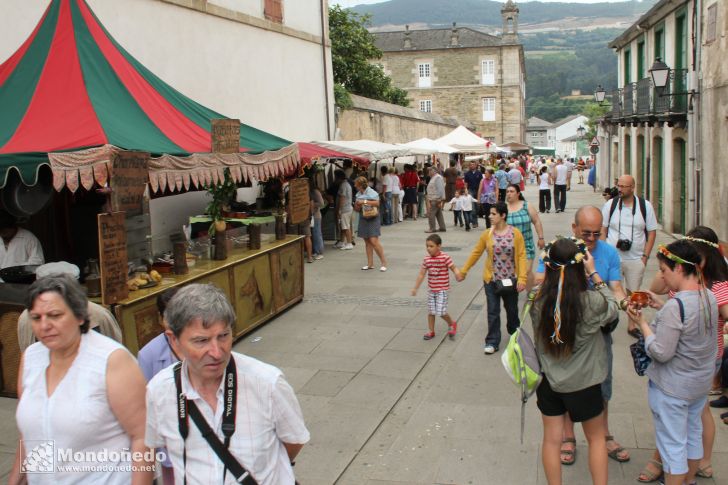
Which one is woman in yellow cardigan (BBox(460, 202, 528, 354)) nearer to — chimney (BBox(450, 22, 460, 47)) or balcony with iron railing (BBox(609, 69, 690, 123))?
balcony with iron railing (BBox(609, 69, 690, 123))

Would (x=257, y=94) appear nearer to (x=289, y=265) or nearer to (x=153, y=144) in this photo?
(x=289, y=265)

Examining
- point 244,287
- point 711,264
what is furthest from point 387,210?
point 711,264

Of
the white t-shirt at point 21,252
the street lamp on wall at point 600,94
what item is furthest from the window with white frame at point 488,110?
the white t-shirt at point 21,252

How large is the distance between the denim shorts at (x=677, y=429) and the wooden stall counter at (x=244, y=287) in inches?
187

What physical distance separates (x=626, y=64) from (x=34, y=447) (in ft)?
85.8

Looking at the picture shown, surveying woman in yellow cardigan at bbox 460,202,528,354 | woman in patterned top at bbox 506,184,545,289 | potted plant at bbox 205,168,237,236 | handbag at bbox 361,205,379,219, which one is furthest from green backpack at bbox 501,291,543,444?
handbag at bbox 361,205,379,219

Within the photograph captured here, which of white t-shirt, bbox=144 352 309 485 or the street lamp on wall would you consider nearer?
white t-shirt, bbox=144 352 309 485

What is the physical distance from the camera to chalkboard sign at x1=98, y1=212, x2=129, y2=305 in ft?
21.4

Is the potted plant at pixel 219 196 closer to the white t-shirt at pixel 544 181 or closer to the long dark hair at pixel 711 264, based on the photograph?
the long dark hair at pixel 711 264

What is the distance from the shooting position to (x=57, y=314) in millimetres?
3076

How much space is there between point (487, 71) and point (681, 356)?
199 ft

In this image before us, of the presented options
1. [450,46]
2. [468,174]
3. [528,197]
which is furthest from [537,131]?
[468,174]

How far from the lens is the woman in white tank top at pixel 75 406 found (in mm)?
2938

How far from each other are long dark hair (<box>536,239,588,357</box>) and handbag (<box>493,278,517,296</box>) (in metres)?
3.40
